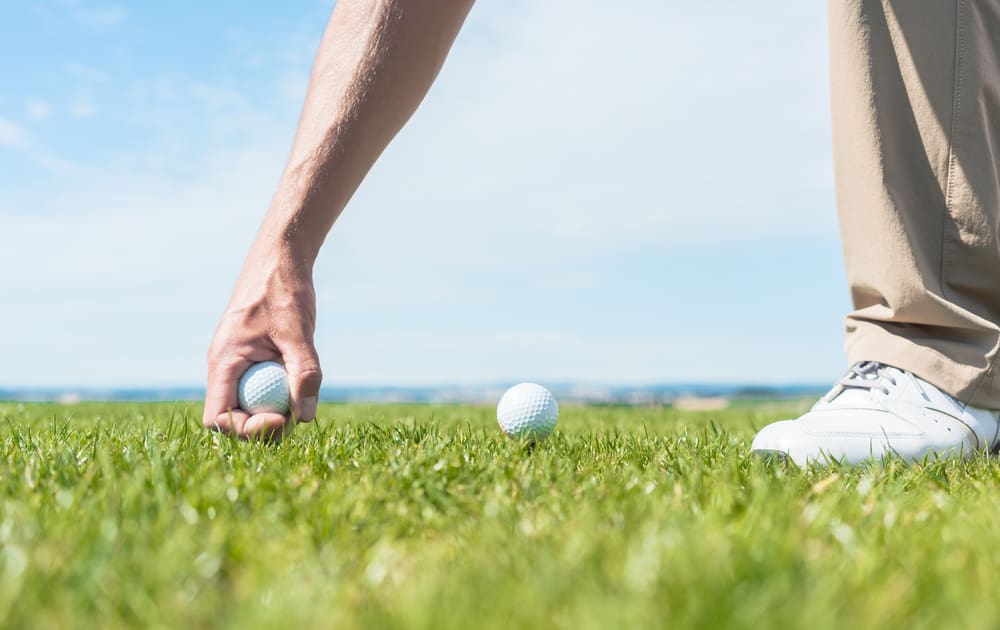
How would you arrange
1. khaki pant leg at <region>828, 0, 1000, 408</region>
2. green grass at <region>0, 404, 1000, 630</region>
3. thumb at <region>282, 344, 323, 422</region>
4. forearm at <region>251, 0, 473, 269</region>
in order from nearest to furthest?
green grass at <region>0, 404, 1000, 630</region>
thumb at <region>282, 344, 323, 422</region>
forearm at <region>251, 0, 473, 269</region>
khaki pant leg at <region>828, 0, 1000, 408</region>

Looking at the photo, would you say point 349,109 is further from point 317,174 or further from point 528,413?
point 528,413

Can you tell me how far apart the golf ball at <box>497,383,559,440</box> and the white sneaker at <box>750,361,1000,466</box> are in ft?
2.87

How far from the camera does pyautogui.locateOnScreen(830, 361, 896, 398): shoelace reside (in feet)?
10.0

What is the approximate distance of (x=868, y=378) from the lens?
3.12 m

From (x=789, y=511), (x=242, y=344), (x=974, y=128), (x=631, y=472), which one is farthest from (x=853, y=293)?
(x=242, y=344)

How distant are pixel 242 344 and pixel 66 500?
108 cm

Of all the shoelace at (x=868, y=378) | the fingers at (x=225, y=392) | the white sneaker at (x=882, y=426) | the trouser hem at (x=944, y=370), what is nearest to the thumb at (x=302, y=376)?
the fingers at (x=225, y=392)

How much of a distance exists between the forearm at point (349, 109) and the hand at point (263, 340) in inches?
3.1

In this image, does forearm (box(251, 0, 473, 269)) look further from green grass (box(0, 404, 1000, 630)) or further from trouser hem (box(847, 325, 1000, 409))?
trouser hem (box(847, 325, 1000, 409))

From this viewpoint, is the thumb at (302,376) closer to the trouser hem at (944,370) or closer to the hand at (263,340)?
the hand at (263,340)

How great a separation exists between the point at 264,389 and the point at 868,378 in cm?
221

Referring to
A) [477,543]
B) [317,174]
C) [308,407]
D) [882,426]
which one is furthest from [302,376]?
[882,426]

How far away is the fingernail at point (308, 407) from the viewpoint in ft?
8.96

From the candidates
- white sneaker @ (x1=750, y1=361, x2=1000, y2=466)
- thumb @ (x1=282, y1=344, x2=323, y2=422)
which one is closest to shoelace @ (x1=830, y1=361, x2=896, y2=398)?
white sneaker @ (x1=750, y1=361, x2=1000, y2=466)
